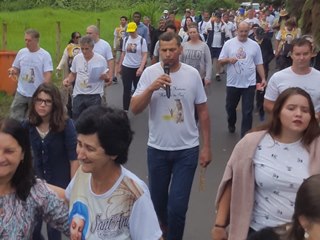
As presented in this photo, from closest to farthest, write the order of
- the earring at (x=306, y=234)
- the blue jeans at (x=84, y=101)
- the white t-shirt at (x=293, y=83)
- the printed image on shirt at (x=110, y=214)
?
the earring at (x=306, y=234) → the printed image on shirt at (x=110, y=214) → the white t-shirt at (x=293, y=83) → the blue jeans at (x=84, y=101)

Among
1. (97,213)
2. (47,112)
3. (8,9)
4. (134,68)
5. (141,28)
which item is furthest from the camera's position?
(8,9)

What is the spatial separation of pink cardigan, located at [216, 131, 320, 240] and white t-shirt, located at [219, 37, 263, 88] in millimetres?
7029

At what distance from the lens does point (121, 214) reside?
3.57 meters

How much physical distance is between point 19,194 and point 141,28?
51.7 feet

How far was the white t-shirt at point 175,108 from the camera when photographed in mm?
6566

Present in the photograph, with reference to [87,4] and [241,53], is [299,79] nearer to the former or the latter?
[241,53]

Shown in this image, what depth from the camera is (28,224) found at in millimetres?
3658

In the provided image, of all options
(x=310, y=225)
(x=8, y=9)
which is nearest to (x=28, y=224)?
(x=310, y=225)

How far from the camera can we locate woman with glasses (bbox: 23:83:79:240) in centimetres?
616

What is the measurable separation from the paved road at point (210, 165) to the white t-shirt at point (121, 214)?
1.10 meters

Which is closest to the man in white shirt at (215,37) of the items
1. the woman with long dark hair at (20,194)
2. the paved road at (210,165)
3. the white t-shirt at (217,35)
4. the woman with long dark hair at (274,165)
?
the white t-shirt at (217,35)

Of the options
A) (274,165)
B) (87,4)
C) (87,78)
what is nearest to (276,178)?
(274,165)

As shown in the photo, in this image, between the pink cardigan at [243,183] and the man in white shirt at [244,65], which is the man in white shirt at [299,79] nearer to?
the pink cardigan at [243,183]

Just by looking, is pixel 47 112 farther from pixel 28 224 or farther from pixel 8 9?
pixel 8 9
